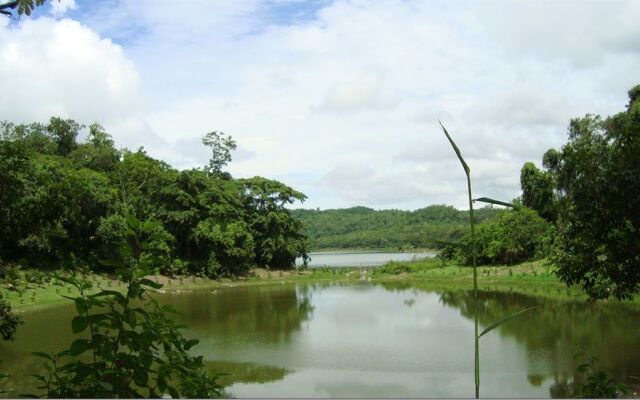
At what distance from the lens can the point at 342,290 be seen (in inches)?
1126

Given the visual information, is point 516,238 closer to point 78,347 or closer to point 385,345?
point 385,345

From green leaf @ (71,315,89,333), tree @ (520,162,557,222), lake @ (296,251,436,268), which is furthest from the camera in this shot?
lake @ (296,251,436,268)

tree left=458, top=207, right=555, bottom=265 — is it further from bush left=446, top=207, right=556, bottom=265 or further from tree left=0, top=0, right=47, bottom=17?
tree left=0, top=0, right=47, bottom=17

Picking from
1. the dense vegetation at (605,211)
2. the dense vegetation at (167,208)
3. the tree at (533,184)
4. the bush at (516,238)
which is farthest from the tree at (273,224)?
the dense vegetation at (605,211)

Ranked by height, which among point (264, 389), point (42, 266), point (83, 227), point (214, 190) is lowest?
point (264, 389)

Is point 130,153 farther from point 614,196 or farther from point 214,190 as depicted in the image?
point 614,196

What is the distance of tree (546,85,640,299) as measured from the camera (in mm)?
Answer: 5766

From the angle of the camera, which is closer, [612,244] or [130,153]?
[612,244]

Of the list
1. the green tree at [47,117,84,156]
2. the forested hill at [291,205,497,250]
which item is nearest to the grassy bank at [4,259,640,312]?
the green tree at [47,117,84,156]

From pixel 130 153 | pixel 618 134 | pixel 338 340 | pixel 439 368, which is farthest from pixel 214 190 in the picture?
pixel 618 134

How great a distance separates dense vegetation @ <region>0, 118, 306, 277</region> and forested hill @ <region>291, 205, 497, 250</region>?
1301 inches

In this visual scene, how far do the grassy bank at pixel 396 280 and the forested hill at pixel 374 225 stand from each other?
30163 millimetres

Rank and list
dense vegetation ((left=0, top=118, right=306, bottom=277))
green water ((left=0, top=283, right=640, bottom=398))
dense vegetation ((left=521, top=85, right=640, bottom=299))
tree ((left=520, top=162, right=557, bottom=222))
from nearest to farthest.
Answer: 1. dense vegetation ((left=521, top=85, right=640, bottom=299))
2. green water ((left=0, top=283, right=640, bottom=398))
3. dense vegetation ((left=0, top=118, right=306, bottom=277))
4. tree ((left=520, top=162, right=557, bottom=222))

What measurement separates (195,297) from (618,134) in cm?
2069
